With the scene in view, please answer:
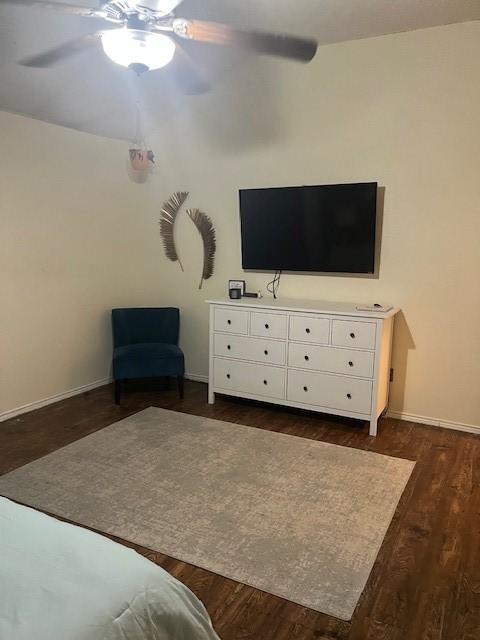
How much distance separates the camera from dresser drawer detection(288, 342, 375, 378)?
3.72 m

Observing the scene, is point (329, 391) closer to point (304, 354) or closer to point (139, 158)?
point (304, 354)

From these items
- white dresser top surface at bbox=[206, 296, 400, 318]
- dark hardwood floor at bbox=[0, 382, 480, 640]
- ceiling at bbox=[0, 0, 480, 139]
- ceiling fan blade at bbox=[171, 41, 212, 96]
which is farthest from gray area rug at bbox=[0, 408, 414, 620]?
ceiling fan blade at bbox=[171, 41, 212, 96]

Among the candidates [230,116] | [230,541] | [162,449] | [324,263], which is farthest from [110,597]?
[230,116]

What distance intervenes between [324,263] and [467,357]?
1326mm

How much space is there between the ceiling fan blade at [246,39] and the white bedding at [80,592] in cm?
217

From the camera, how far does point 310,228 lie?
412cm

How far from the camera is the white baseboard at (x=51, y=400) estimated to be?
400 centimetres

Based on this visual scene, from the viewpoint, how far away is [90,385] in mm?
4758

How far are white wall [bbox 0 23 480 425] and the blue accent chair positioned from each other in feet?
0.86

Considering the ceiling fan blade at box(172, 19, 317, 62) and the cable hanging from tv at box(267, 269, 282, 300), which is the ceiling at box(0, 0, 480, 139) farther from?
the cable hanging from tv at box(267, 269, 282, 300)

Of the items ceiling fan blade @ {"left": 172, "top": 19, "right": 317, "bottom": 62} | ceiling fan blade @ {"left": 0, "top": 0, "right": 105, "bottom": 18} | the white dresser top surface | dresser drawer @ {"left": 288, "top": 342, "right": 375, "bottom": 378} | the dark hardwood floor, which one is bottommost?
the dark hardwood floor

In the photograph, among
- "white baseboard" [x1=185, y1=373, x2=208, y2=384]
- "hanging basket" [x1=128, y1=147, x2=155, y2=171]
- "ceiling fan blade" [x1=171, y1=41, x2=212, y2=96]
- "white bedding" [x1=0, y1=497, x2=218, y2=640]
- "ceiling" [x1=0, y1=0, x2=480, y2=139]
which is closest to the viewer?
"white bedding" [x1=0, y1=497, x2=218, y2=640]

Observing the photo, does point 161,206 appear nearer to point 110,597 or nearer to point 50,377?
point 50,377

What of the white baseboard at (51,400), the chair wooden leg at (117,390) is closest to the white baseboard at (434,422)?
the chair wooden leg at (117,390)
